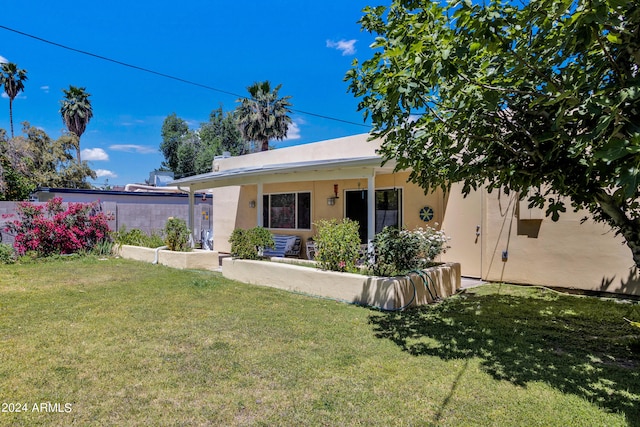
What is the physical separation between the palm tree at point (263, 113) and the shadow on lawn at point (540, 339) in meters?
19.1

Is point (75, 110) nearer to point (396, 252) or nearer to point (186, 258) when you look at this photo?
point (186, 258)

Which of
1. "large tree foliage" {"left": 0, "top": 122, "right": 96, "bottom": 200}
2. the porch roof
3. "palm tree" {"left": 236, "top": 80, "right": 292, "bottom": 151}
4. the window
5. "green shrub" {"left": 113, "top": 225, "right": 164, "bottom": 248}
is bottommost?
"green shrub" {"left": 113, "top": 225, "right": 164, "bottom": 248}

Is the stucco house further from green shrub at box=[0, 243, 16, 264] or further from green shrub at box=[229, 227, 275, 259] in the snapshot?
green shrub at box=[0, 243, 16, 264]

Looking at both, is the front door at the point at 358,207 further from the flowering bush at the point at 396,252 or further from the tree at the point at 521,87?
the tree at the point at 521,87

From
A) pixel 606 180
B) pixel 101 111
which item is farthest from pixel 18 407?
pixel 101 111

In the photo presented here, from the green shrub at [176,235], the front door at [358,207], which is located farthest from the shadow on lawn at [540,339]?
the green shrub at [176,235]

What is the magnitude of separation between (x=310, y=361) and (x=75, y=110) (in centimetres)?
3312

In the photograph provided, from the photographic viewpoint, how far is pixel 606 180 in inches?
147

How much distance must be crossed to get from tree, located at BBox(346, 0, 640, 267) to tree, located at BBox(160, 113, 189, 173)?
3247 centimetres

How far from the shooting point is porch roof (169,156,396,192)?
782 centimetres

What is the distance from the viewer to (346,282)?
6.32 meters

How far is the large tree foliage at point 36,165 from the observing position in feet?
53.7

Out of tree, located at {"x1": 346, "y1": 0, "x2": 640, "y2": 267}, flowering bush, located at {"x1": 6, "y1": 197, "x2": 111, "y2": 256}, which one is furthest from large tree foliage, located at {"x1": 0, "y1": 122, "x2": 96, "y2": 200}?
tree, located at {"x1": 346, "y1": 0, "x2": 640, "y2": 267}

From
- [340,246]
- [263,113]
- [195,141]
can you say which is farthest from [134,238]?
[195,141]
